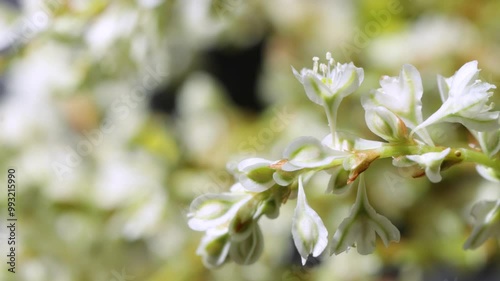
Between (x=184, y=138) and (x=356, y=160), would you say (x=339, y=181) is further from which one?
(x=184, y=138)

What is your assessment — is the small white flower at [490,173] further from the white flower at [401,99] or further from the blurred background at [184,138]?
the blurred background at [184,138]

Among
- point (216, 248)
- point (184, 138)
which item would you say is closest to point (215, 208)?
point (216, 248)

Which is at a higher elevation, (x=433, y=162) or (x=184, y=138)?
(x=184, y=138)

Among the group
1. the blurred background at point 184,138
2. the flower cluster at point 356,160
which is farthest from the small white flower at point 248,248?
the blurred background at point 184,138

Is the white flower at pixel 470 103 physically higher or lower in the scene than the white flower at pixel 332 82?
lower

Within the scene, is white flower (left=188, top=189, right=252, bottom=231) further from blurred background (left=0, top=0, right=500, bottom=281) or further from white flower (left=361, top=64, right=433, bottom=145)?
blurred background (left=0, top=0, right=500, bottom=281)

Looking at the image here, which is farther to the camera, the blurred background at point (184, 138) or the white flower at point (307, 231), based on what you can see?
the blurred background at point (184, 138)
